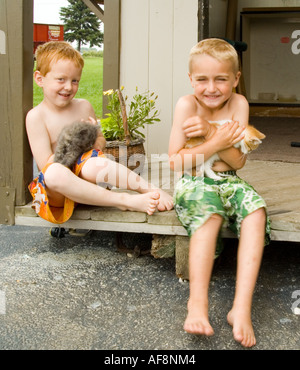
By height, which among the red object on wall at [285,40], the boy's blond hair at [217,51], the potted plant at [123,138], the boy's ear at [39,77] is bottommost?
the potted plant at [123,138]

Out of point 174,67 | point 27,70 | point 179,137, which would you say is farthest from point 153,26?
point 179,137

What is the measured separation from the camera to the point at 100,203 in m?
2.33

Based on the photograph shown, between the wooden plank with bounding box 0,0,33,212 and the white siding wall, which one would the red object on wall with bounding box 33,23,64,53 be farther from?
the wooden plank with bounding box 0,0,33,212

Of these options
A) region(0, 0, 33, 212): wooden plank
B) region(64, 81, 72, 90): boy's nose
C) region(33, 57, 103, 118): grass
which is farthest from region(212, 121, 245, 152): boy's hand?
region(33, 57, 103, 118): grass

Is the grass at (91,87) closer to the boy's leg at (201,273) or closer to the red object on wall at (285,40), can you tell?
the red object on wall at (285,40)

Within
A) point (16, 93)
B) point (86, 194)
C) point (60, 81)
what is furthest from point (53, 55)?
point (86, 194)

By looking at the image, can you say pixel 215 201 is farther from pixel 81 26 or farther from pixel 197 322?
pixel 81 26

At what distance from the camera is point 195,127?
207 cm

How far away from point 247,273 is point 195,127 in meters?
0.63

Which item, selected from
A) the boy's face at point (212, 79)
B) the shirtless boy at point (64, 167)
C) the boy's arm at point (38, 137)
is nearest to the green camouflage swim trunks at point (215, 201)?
the shirtless boy at point (64, 167)

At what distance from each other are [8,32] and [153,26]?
4.91ft

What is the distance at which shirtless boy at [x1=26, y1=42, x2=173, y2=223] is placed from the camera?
227 centimetres

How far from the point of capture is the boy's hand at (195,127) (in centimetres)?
207

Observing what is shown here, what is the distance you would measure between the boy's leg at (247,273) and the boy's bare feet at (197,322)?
101 millimetres
